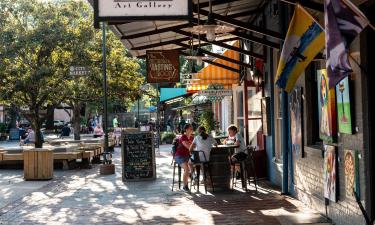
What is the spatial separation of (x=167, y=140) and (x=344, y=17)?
99.8 feet

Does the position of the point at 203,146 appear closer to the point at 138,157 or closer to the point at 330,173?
the point at 138,157

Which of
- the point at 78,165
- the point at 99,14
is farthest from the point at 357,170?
the point at 78,165

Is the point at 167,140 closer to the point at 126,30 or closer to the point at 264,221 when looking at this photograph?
the point at 126,30

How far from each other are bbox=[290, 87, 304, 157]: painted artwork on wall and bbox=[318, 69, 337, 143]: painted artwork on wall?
3.28ft

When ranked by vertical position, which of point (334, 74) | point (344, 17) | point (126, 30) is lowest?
point (334, 74)

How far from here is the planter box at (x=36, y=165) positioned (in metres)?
15.9

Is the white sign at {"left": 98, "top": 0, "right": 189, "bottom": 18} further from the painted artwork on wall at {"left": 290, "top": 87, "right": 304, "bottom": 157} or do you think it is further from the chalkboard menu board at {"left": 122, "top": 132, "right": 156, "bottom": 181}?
the chalkboard menu board at {"left": 122, "top": 132, "right": 156, "bottom": 181}

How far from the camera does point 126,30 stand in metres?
12.4

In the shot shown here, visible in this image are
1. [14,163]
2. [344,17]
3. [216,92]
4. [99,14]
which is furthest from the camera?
[14,163]

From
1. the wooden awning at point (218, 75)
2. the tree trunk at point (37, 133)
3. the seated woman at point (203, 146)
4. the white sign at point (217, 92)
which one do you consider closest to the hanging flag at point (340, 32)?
the seated woman at point (203, 146)

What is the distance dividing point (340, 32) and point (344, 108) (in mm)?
2983

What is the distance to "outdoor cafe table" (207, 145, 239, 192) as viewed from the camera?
40.8 ft

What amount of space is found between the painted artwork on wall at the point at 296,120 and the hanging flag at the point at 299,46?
3296mm

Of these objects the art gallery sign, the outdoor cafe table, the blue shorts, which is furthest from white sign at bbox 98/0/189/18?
the blue shorts
